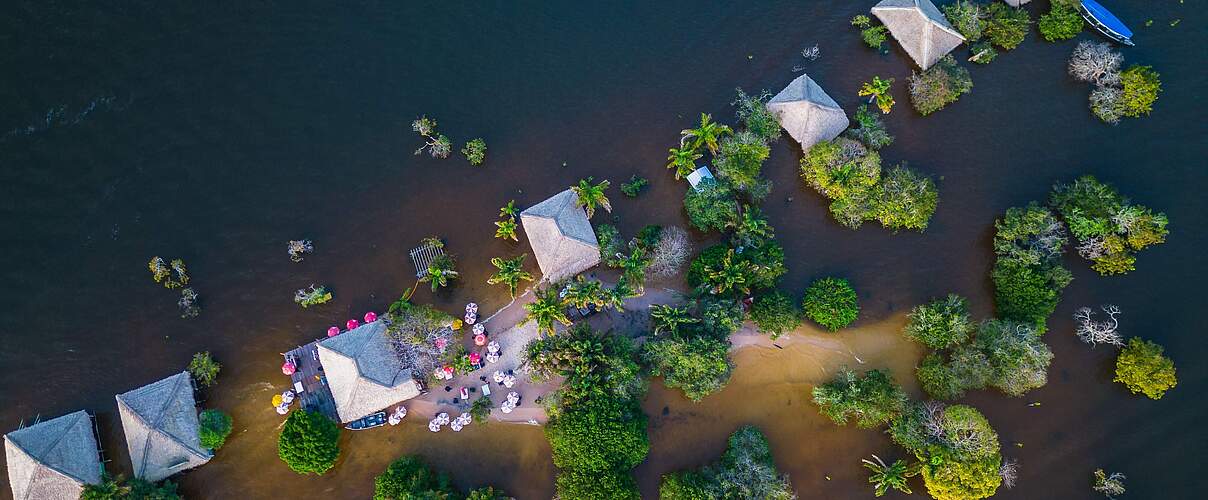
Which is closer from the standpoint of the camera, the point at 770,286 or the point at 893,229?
the point at 770,286

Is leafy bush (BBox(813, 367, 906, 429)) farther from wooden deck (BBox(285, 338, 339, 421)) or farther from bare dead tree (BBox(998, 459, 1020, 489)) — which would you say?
wooden deck (BBox(285, 338, 339, 421))

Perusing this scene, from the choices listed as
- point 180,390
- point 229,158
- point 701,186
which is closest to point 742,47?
point 701,186

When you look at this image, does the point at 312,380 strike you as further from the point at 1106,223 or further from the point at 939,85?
the point at 1106,223

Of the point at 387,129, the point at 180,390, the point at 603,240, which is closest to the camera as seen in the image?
the point at 180,390

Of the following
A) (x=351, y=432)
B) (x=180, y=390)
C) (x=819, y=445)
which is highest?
(x=180, y=390)

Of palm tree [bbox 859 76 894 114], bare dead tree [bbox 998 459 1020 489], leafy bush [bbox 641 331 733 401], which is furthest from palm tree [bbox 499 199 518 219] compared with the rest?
bare dead tree [bbox 998 459 1020 489]

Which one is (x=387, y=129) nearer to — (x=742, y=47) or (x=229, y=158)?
(x=229, y=158)

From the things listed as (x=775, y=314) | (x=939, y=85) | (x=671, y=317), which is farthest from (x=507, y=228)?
(x=939, y=85)
